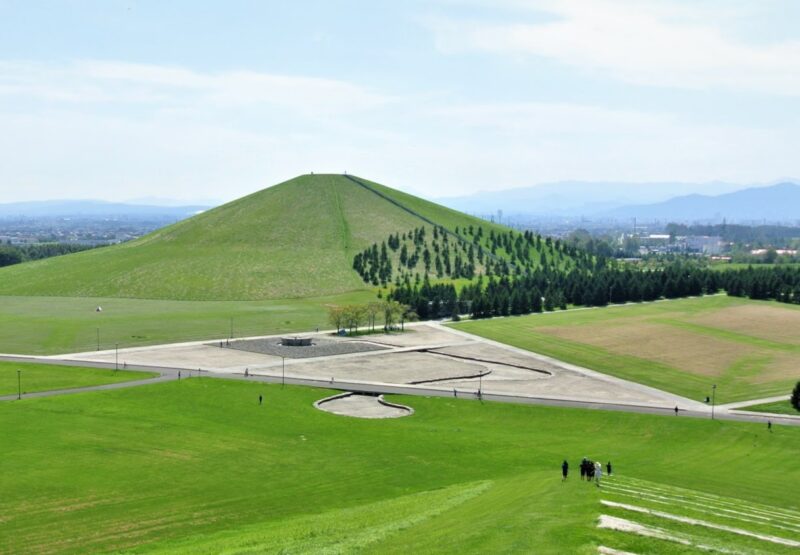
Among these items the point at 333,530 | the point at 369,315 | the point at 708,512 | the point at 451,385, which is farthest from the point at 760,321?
the point at 333,530

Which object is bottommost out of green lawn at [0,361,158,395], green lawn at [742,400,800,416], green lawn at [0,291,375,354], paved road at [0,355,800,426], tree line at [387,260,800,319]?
green lawn at [742,400,800,416]

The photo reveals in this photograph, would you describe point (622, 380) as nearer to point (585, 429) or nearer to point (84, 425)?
point (585, 429)

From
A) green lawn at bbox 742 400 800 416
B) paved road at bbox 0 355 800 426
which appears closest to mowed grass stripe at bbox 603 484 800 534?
paved road at bbox 0 355 800 426

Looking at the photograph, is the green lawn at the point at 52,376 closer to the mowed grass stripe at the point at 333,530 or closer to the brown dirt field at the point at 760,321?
the mowed grass stripe at the point at 333,530

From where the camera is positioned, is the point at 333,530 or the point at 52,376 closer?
the point at 333,530

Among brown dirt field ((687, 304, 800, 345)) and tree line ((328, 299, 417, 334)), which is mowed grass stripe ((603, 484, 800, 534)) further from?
tree line ((328, 299, 417, 334))

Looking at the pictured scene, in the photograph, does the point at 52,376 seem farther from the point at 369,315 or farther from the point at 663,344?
the point at 663,344

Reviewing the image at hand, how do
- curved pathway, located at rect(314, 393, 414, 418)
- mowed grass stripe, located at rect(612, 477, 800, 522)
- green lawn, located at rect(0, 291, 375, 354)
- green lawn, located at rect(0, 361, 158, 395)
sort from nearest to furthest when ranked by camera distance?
mowed grass stripe, located at rect(612, 477, 800, 522)
curved pathway, located at rect(314, 393, 414, 418)
green lawn, located at rect(0, 361, 158, 395)
green lawn, located at rect(0, 291, 375, 354)
